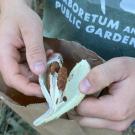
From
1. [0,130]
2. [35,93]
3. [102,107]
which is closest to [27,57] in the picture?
[35,93]

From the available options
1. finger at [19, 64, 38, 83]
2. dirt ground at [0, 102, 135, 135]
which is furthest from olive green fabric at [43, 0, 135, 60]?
dirt ground at [0, 102, 135, 135]

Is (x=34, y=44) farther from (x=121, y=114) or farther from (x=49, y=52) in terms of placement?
(x=121, y=114)

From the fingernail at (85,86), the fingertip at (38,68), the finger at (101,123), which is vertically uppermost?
the fingernail at (85,86)

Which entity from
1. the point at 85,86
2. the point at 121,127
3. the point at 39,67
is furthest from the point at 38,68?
the point at 121,127

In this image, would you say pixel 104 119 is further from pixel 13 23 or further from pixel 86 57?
pixel 13 23

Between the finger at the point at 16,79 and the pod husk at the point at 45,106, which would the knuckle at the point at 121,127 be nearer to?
the pod husk at the point at 45,106

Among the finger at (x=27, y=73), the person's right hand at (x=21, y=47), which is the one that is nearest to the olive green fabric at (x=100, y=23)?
the person's right hand at (x=21, y=47)
